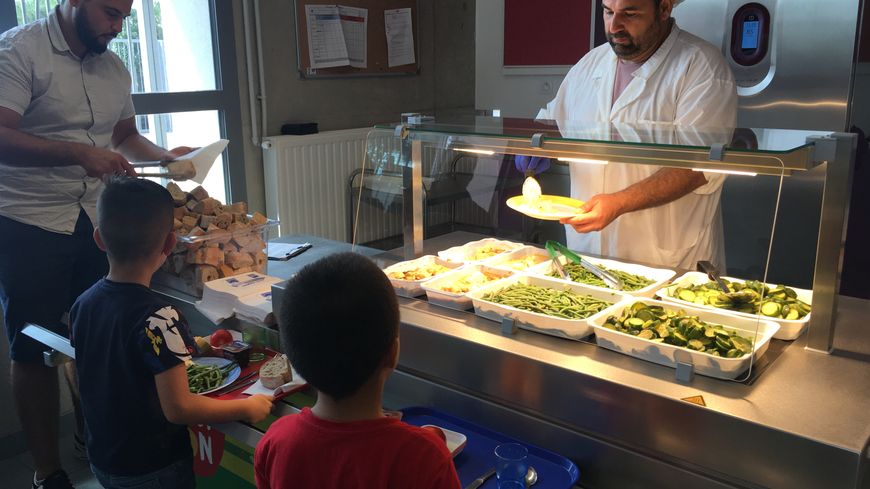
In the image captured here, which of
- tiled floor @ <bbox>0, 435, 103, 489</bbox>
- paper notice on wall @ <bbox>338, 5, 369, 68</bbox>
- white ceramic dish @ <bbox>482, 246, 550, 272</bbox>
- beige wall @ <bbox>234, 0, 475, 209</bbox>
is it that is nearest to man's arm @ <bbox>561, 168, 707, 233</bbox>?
white ceramic dish @ <bbox>482, 246, 550, 272</bbox>

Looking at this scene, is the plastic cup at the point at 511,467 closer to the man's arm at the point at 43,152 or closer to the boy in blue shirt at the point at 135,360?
the boy in blue shirt at the point at 135,360

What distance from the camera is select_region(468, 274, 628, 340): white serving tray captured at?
142 cm

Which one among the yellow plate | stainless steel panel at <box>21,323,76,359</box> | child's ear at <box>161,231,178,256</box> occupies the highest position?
the yellow plate

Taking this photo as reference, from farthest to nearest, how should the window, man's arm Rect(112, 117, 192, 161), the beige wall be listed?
1. the beige wall
2. the window
3. man's arm Rect(112, 117, 192, 161)

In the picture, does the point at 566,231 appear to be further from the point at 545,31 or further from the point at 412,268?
the point at 545,31

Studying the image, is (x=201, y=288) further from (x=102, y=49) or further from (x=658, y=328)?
(x=658, y=328)

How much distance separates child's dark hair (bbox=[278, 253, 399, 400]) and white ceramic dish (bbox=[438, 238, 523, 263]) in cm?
85

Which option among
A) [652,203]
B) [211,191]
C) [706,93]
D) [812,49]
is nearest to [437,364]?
[652,203]

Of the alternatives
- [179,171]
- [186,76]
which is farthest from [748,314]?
[186,76]

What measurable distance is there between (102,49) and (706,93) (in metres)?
2.00

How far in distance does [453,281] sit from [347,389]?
725mm

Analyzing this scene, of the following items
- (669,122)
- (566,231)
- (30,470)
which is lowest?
(30,470)

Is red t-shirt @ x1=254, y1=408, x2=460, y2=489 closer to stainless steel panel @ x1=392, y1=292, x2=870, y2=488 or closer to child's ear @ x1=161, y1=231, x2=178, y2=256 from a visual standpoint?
stainless steel panel @ x1=392, y1=292, x2=870, y2=488

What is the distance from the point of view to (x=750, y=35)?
3039mm
